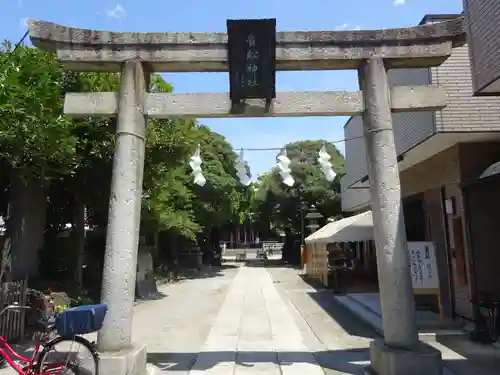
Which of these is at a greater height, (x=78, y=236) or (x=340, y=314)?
(x=78, y=236)

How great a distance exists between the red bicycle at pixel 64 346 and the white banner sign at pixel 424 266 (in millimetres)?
6499

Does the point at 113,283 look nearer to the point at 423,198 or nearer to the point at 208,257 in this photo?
the point at 423,198

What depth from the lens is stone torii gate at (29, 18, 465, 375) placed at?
639 cm

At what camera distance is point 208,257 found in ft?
121

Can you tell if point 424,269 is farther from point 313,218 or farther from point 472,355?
point 313,218

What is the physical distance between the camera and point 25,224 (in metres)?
11.3

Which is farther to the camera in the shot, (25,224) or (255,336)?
(25,224)

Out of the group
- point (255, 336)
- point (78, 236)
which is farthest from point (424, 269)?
point (78, 236)

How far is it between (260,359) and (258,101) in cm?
438

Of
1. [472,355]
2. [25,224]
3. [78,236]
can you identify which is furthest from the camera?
[78,236]

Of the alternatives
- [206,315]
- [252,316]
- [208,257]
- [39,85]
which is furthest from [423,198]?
[208,257]

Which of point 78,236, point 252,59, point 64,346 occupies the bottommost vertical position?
point 64,346

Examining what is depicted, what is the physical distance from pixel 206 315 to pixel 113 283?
652 cm

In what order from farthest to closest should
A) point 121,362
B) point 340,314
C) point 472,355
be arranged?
1. point 340,314
2. point 472,355
3. point 121,362
